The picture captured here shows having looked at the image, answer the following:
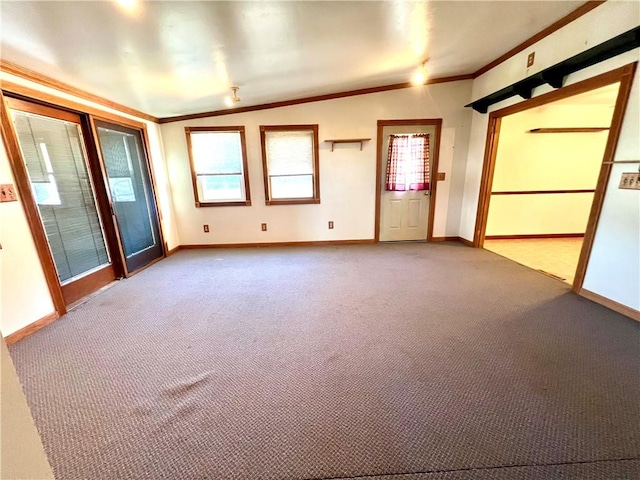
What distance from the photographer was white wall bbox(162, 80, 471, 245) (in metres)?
4.01

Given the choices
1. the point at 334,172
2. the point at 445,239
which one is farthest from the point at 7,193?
the point at 445,239

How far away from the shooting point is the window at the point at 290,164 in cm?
410

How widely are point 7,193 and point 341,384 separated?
2846mm

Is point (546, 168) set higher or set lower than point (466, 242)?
higher

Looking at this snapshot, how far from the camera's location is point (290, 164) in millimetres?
4238

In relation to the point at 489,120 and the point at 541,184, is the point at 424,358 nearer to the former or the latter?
the point at 489,120

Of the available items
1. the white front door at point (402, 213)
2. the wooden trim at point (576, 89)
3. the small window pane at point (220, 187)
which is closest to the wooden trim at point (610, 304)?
the wooden trim at point (576, 89)

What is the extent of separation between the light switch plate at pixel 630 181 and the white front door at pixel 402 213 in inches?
90.2

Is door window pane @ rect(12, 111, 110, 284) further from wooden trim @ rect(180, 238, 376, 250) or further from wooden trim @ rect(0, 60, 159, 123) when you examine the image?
wooden trim @ rect(180, 238, 376, 250)

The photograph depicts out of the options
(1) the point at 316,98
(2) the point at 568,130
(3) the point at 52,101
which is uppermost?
(1) the point at 316,98

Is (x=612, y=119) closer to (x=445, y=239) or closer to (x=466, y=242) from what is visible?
(x=466, y=242)

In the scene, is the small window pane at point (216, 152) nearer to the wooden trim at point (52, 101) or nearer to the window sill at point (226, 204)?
the window sill at point (226, 204)

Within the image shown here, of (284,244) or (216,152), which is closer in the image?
(216,152)

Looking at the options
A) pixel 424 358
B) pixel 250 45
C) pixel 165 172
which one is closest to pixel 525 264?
pixel 424 358
